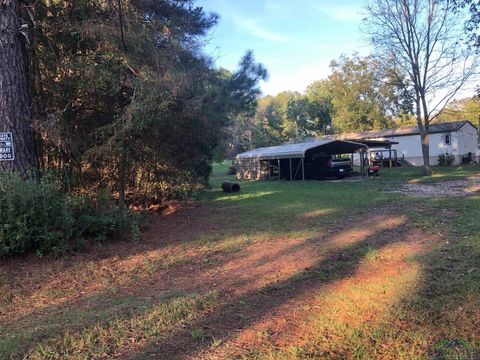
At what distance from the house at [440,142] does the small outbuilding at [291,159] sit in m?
13.0

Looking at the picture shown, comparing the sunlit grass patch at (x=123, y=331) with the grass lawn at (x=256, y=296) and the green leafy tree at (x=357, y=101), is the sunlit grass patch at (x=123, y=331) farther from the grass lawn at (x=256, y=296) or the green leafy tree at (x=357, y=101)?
→ the green leafy tree at (x=357, y=101)

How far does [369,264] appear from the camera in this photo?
18.1 feet

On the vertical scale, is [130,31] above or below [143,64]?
above

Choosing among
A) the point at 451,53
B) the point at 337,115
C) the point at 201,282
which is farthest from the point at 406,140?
the point at 201,282

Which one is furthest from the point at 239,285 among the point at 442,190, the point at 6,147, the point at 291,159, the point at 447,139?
the point at 447,139

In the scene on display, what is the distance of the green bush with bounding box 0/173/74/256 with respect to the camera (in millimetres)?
5480

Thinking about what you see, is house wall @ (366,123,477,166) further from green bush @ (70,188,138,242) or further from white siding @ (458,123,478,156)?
green bush @ (70,188,138,242)

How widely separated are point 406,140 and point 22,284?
43.0m

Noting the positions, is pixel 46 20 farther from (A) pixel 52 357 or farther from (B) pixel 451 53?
(B) pixel 451 53

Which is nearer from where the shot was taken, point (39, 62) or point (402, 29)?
point (39, 62)

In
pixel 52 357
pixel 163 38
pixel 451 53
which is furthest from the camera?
pixel 451 53

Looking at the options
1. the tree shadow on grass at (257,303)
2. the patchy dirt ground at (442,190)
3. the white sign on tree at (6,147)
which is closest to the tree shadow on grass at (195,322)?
the tree shadow on grass at (257,303)

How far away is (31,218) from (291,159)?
904 inches

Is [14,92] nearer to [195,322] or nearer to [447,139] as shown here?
[195,322]
